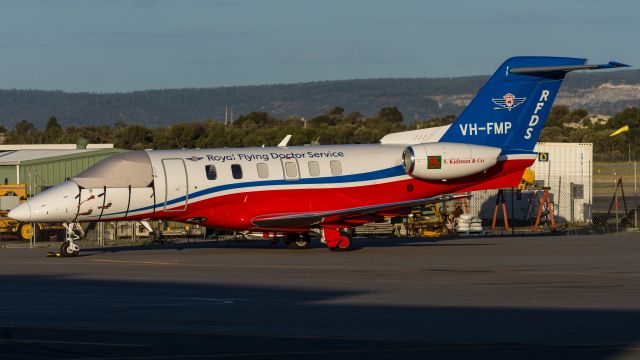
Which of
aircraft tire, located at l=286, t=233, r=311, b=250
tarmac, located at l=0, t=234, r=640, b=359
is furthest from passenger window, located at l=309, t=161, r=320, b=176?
tarmac, located at l=0, t=234, r=640, b=359

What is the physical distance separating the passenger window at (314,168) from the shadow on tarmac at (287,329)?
1104 cm

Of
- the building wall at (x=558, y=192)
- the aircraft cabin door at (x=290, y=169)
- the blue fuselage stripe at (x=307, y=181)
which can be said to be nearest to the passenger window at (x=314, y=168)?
the blue fuselage stripe at (x=307, y=181)

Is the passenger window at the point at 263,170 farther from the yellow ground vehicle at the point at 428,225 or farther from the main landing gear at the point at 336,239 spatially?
the yellow ground vehicle at the point at 428,225

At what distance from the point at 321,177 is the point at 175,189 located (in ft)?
12.8

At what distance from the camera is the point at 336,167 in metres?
30.1

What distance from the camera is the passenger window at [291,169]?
97.5ft

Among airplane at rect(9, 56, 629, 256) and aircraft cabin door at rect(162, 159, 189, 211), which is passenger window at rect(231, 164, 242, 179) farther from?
aircraft cabin door at rect(162, 159, 189, 211)

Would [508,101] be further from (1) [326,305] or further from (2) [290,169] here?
(1) [326,305]

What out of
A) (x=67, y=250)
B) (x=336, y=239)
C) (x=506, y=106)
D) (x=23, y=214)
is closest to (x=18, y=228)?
(x=67, y=250)

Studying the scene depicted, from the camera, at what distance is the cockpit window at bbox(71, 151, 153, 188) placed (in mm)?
28297

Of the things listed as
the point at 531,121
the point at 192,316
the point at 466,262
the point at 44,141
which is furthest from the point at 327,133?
the point at 192,316

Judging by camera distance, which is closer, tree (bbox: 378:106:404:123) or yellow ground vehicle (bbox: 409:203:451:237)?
yellow ground vehicle (bbox: 409:203:451:237)

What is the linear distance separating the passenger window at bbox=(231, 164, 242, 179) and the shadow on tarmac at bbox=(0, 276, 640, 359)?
10.4m

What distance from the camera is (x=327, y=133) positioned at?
92.8 meters
